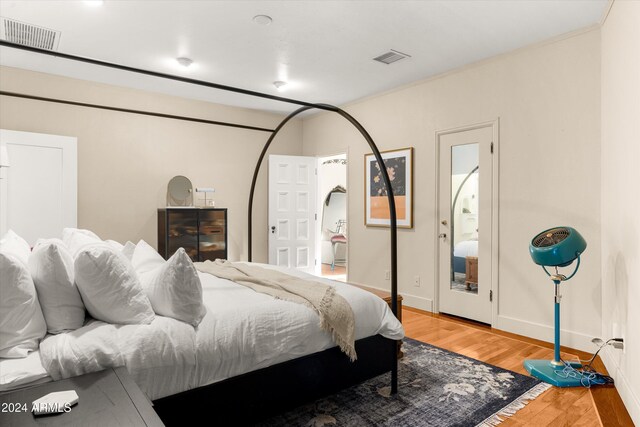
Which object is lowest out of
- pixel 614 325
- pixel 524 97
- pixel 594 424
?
pixel 594 424

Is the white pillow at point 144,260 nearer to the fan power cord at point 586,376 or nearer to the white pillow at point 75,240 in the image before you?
the white pillow at point 75,240

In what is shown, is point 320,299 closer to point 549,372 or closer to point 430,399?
point 430,399

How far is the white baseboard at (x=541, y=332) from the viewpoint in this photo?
323 cm

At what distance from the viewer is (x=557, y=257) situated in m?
2.69

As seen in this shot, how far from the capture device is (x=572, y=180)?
3338 millimetres

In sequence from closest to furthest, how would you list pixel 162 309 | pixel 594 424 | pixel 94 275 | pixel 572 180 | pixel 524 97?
pixel 94 275 → pixel 162 309 → pixel 594 424 → pixel 572 180 → pixel 524 97

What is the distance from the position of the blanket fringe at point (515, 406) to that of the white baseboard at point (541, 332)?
0.88 meters

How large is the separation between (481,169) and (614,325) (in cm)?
184

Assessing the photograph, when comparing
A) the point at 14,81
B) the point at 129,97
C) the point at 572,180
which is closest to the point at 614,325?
the point at 572,180

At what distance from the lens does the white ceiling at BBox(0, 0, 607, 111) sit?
2.96 m

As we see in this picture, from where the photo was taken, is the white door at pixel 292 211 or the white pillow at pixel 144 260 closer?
the white pillow at pixel 144 260

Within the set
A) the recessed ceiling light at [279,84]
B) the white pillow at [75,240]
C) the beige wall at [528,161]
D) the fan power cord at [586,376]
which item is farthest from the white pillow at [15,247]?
the beige wall at [528,161]

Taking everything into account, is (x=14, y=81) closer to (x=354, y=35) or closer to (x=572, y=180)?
(x=354, y=35)

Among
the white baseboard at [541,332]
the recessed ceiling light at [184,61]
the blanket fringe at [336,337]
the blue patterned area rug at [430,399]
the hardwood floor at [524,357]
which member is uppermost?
the recessed ceiling light at [184,61]
